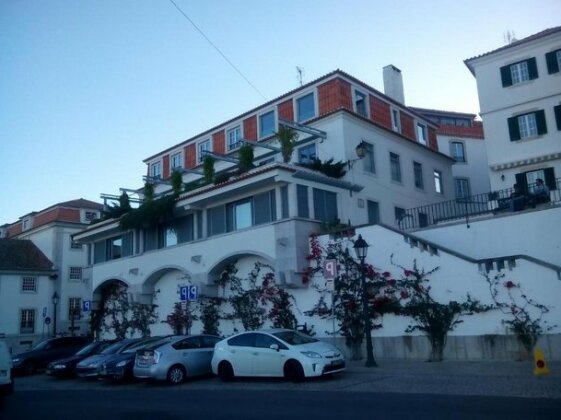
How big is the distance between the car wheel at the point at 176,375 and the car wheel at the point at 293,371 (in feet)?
12.4

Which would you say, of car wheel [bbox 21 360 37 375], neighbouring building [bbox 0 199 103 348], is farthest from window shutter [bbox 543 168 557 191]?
neighbouring building [bbox 0 199 103 348]

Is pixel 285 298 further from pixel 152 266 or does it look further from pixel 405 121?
pixel 405 121

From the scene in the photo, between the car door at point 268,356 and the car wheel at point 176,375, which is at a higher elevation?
the car door at point 268,356

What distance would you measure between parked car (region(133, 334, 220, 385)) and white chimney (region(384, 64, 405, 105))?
23.5m

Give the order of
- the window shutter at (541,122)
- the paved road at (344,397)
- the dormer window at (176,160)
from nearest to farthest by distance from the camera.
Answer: the paved road at (344,397) < the window shutter at (541,122) < the dormer window at (176,160)

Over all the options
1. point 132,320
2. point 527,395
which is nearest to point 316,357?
point 527,395

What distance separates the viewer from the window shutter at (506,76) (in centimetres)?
2777

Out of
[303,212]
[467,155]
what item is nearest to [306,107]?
[303,212]

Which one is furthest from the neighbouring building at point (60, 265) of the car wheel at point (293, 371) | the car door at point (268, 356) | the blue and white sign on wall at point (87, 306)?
the car wheel at point (293, 371)

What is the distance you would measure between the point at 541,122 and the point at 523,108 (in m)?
1.18

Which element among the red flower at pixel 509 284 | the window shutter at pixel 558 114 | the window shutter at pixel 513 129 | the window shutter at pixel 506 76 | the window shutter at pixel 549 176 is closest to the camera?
the red flower at pixel 509 284

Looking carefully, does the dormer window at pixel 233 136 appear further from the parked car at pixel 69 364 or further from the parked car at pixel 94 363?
the parked car at pixel 94 363

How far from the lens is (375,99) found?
30.7 meters

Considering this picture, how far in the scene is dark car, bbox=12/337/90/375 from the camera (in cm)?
2427
